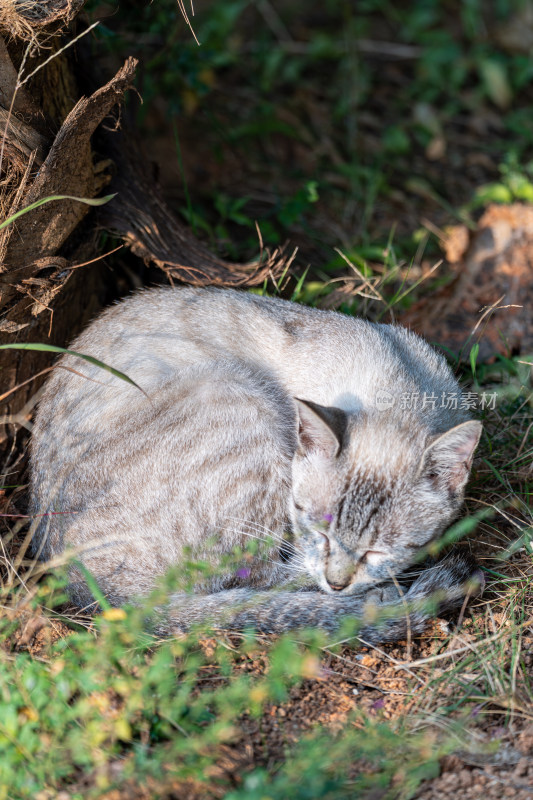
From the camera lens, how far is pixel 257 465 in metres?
3.74

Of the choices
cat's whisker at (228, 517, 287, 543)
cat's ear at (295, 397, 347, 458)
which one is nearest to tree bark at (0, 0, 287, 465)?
cat's whisker at (228, 517, 287, 543)

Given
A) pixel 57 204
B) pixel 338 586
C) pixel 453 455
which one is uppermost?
pixel 57 204

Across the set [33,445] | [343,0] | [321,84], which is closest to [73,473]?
[33,445]

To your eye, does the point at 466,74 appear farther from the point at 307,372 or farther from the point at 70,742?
the point at 70,742

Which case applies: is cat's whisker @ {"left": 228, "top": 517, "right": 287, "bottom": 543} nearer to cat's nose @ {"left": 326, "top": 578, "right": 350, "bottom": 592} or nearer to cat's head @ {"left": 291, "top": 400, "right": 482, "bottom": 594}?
cat's head @ {"left": 291, "top": 400, "right": 482, "bottom": 594}

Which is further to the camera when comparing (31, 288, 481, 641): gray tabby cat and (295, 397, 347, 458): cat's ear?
(31, 288, 481, 641): gray tabby cat

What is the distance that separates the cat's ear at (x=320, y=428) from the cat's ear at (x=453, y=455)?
0.42 meters

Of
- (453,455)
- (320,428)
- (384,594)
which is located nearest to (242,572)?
(384,594)

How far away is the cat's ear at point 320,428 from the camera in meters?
3.30

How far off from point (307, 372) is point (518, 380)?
1.77 metres

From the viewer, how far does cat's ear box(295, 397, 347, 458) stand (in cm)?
330

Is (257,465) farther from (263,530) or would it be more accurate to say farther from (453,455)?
(453,455)

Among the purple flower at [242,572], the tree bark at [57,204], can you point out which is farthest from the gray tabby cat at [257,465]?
the tree bark at [57,204]

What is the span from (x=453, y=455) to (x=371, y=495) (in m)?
0.42
